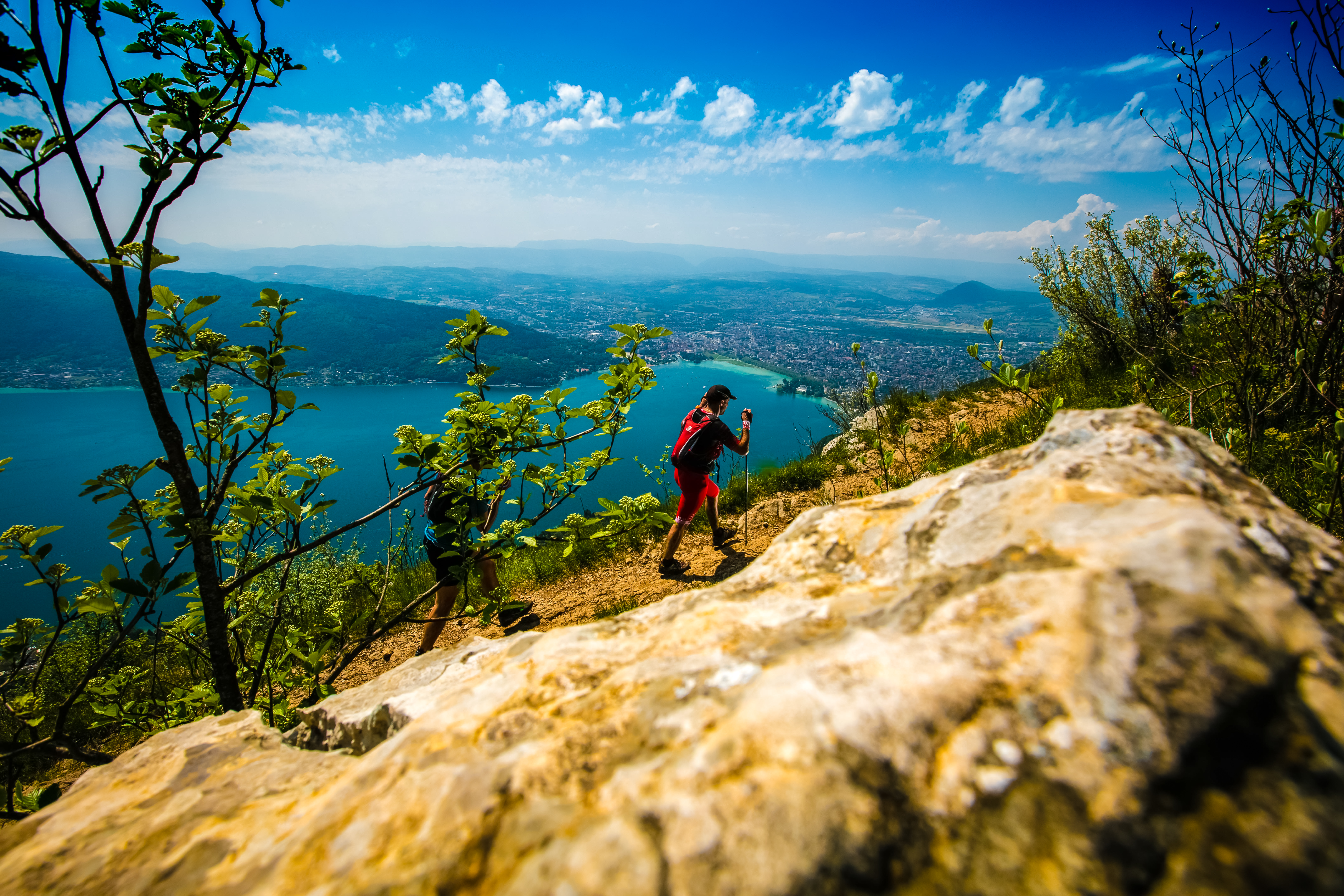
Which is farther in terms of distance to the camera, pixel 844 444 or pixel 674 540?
pixel 844 444

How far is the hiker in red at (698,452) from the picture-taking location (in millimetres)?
5680

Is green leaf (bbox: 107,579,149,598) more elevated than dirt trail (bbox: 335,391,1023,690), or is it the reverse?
green leaf (bbox: 107,579,149,598)

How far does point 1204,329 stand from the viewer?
20.5 ft

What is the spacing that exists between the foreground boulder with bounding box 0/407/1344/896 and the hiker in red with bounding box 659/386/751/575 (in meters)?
4.21

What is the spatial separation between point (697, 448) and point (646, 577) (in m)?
1.73

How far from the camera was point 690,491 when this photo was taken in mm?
5816

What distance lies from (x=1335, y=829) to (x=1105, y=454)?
3.04 feet

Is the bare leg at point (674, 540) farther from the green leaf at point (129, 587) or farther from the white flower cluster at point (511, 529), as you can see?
the green leaf at point (129, 587)

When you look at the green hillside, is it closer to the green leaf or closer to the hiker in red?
the hiker in red

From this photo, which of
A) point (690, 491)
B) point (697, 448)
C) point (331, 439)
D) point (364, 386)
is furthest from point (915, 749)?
point (364, 386)

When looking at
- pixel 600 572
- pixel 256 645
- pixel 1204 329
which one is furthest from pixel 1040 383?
pixel 256 645

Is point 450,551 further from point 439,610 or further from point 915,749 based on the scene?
point 915,749

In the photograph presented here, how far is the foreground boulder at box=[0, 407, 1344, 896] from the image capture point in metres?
0.71

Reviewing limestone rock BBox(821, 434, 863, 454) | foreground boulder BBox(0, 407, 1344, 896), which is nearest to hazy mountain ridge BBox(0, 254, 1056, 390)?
limestone rock BBox(821, 434, 863, 454)
